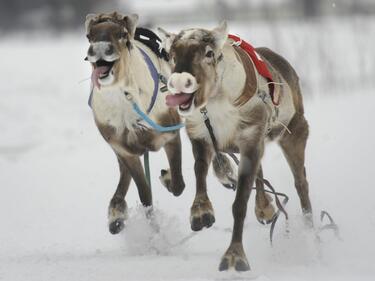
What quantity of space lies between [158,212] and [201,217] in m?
1.31

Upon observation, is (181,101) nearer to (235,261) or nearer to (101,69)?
(101,69)

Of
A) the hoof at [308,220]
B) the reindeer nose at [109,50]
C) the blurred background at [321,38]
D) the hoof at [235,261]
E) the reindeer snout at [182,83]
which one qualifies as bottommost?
the blurred background at [321,38]

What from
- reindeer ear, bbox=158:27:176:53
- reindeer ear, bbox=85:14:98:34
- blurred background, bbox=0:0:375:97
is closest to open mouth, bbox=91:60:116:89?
reindeer ear, bbox=85:14:98:34

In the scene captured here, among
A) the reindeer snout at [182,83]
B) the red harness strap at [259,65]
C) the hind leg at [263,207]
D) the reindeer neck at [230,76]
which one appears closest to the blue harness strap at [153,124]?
the hind leg at [263,207]


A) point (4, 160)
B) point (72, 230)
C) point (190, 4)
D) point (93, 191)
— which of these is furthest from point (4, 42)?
point (72, 230)

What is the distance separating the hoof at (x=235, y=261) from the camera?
19.4 ft

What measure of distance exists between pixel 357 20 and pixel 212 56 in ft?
43.7

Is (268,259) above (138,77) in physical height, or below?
below

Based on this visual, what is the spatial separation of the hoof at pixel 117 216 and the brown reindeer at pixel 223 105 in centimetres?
126

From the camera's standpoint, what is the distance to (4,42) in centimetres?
4012

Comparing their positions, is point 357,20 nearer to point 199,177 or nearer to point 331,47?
point 331,47

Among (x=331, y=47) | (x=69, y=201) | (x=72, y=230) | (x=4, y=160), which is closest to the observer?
(x=72, y=230)

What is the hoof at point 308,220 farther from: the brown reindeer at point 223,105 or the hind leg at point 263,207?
the brown reindeer at point 223,105

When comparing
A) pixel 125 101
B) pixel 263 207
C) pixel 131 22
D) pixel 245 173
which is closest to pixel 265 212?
pixel 263 207
